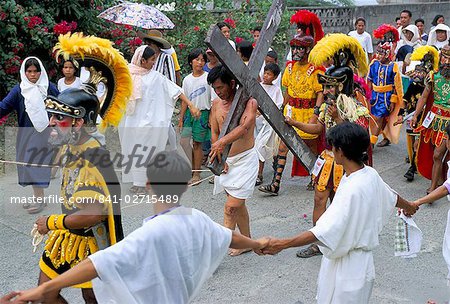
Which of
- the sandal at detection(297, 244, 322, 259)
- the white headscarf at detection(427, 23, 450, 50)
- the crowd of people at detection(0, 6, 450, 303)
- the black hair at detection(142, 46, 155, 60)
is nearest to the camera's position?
the crowd of people at detection(0, 6, 450, 303)

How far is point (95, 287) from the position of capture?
2.82 m

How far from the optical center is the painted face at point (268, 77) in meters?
7.44

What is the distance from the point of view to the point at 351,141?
3.62m

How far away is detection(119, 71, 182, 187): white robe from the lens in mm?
7254

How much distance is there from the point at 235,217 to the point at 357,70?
1804 mm

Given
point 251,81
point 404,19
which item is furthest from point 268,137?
point 404,19

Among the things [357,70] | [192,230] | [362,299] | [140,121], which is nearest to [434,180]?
[357,70]

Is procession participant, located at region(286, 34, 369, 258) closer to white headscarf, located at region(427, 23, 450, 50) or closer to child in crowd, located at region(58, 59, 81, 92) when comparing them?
child in crowd, located at region(58, 59, 81, 92)

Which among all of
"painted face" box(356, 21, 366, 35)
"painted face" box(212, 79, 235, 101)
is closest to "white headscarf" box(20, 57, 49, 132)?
"painted face" box(212, 79, 235, 101)

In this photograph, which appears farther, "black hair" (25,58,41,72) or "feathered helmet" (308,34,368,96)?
"black hair" (25,58,41,72)

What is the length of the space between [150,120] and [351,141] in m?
4.03

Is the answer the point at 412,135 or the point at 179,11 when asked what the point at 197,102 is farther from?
the point at 179,11

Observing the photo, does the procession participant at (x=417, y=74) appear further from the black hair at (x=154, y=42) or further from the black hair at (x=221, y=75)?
the black hair at (x=221, y=75)

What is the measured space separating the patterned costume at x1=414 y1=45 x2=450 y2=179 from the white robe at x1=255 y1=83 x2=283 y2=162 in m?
1.71
